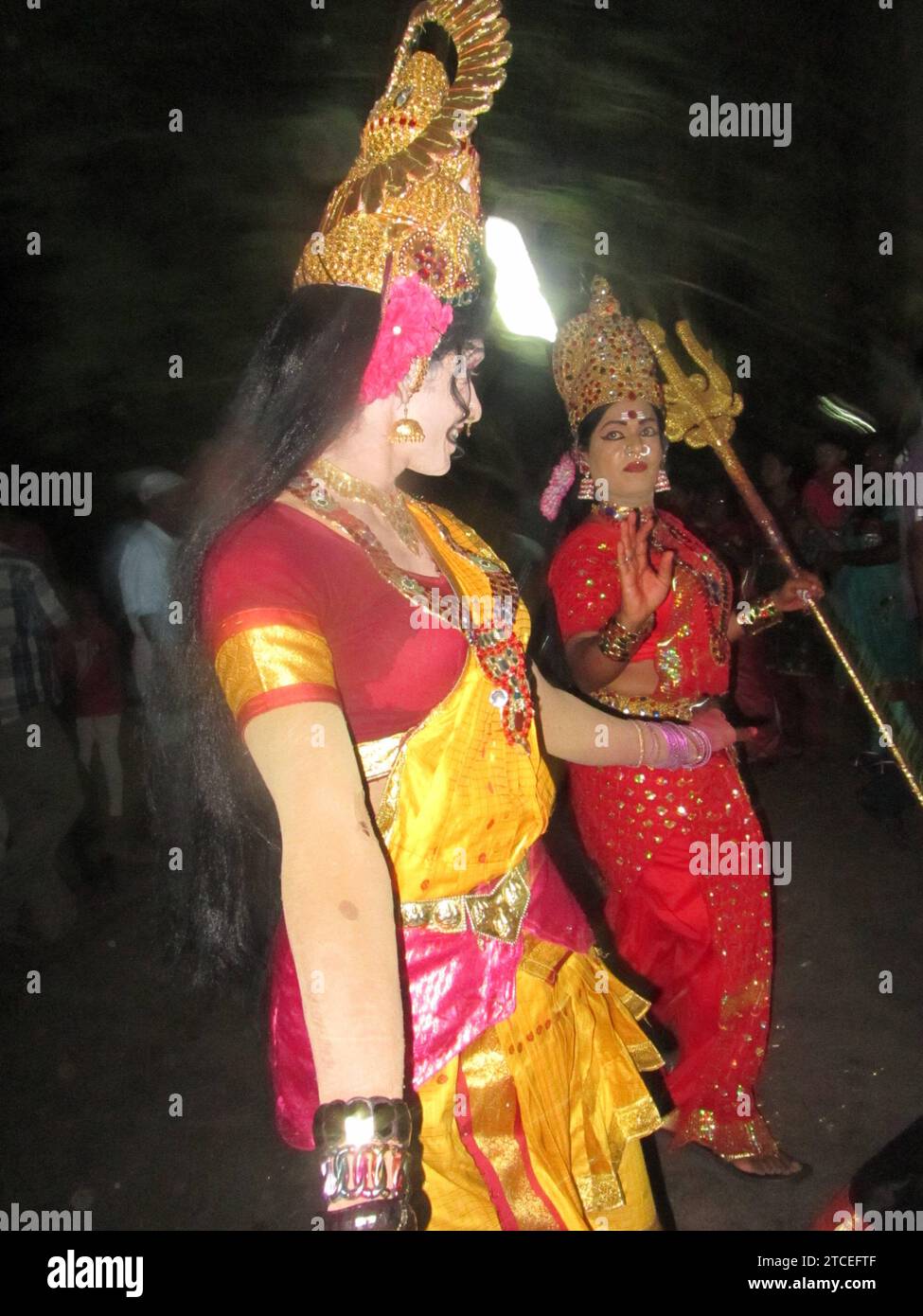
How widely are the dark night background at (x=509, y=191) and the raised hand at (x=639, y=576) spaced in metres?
4.50

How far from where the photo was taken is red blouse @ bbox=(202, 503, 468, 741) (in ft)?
3.51

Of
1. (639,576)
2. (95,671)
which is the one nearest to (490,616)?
(639,576)

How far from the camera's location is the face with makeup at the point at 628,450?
262 cm

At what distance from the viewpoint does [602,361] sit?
2.64 metres

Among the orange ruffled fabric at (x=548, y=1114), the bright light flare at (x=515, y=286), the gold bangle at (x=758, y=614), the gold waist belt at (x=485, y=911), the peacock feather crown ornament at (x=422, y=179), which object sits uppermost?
the bright light flare at (x=515, y=286)

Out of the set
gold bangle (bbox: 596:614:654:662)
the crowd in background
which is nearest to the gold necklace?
gold bangle (bbox: 596:614:654:662)

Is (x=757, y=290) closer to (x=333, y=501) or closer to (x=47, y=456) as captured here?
(x=47, y=456)

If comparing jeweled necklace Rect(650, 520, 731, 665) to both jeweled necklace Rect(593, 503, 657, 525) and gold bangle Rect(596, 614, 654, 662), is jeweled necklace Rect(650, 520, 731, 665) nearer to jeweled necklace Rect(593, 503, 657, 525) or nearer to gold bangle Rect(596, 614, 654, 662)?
jeweled necklace Rect(593, 503, 657, 525)

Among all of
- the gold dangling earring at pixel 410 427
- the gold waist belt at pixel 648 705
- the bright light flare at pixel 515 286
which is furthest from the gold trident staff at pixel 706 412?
the gold dangling earring at pixel 410 427

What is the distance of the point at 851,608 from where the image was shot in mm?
5809

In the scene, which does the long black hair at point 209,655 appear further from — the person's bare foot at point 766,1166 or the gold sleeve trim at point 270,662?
the person's bare foot at point 766,1166

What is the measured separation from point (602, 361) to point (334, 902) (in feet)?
6.56

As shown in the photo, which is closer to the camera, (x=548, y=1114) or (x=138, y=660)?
(x=548, y=1114)

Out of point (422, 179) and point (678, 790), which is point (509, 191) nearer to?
point (678, 790)
